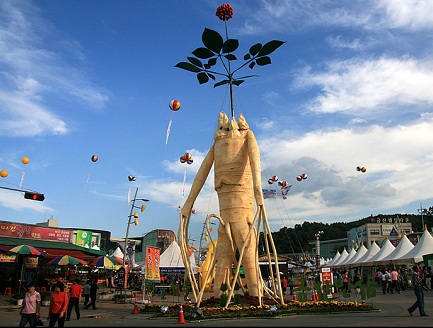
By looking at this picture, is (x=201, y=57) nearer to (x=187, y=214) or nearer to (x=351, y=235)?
(x=187, y=214)

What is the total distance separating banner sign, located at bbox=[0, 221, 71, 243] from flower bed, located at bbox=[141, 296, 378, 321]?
2184cm

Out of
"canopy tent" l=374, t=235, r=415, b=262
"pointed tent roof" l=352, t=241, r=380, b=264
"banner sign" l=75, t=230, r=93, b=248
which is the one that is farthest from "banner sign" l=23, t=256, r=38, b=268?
"pointed tent roof" l=352, t=241, r=380, b=264

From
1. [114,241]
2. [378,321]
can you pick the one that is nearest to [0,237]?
[378,321]

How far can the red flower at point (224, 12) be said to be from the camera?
1741 cm

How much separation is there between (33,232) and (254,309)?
1030 inches

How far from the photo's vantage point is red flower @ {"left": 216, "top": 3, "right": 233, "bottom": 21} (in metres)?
17.4

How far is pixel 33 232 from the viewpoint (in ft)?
111

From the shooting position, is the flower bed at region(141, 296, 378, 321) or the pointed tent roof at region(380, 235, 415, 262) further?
the pointed tent roof at region(380, 235, 415, 262)

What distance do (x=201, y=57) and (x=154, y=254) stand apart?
32.7 feet

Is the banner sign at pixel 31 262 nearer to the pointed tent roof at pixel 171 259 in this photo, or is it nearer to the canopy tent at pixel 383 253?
the pointed tent roof at pixel 171 259

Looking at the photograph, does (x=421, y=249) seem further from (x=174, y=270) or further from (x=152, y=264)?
(x=152, y=264)

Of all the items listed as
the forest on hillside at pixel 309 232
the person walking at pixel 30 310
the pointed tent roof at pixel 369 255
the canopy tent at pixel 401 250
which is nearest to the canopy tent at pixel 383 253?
the pointed tent roof at pixel 369 255

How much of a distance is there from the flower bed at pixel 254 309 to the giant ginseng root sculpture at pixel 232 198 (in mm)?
550

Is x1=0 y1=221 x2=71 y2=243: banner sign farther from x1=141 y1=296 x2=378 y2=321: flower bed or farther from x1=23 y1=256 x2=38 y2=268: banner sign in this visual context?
x1=141 y1=296 x2=378 y2=321: flower bed
